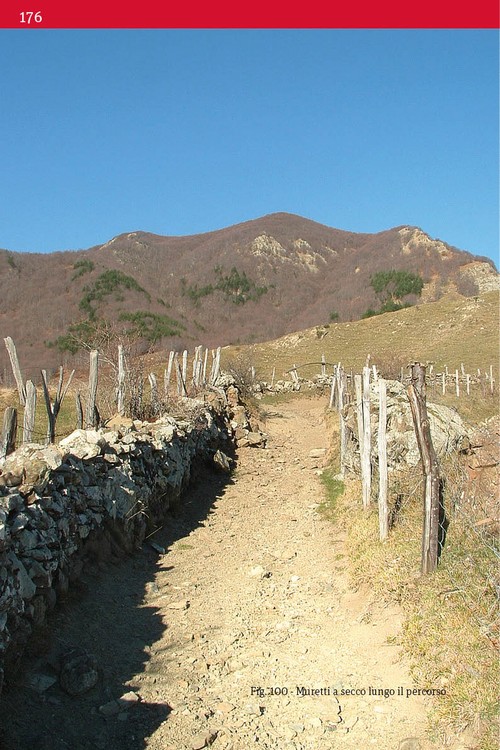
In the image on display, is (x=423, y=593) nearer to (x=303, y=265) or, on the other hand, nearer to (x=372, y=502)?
(x=372, y=502)

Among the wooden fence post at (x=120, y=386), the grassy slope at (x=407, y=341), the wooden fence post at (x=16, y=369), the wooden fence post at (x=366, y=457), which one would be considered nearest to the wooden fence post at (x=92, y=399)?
the wooden fence post at (x=16, y=369)

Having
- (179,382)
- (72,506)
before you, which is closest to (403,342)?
(179,382)

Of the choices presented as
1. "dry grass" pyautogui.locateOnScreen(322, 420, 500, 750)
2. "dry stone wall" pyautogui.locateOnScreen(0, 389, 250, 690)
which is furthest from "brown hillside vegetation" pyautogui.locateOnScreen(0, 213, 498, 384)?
"dry grass" pyautogui.locateOnScreen(322, 420, 500, 750)

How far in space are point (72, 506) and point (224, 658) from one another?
229 cm

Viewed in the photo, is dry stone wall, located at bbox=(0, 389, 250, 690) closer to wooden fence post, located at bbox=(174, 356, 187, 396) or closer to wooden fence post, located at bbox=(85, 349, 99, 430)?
wooden fence post, located at bbox=(85, 349, 99, 430)

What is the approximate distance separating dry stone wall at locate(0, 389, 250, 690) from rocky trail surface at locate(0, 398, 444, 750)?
0.29 meters

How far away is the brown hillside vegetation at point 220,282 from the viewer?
7881 cm

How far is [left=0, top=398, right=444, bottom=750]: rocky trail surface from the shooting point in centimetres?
405

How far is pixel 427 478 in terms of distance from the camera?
5.79 metres

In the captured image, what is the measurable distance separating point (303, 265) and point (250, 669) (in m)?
118

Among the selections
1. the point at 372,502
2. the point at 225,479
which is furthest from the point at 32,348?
the point at 372,502

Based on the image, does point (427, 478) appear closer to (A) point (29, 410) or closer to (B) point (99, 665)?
(B) point (99, 665)

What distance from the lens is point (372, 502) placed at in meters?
8.27

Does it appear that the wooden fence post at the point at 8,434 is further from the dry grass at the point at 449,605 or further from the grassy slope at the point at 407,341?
A: the grassy slope at the point at 407,341
